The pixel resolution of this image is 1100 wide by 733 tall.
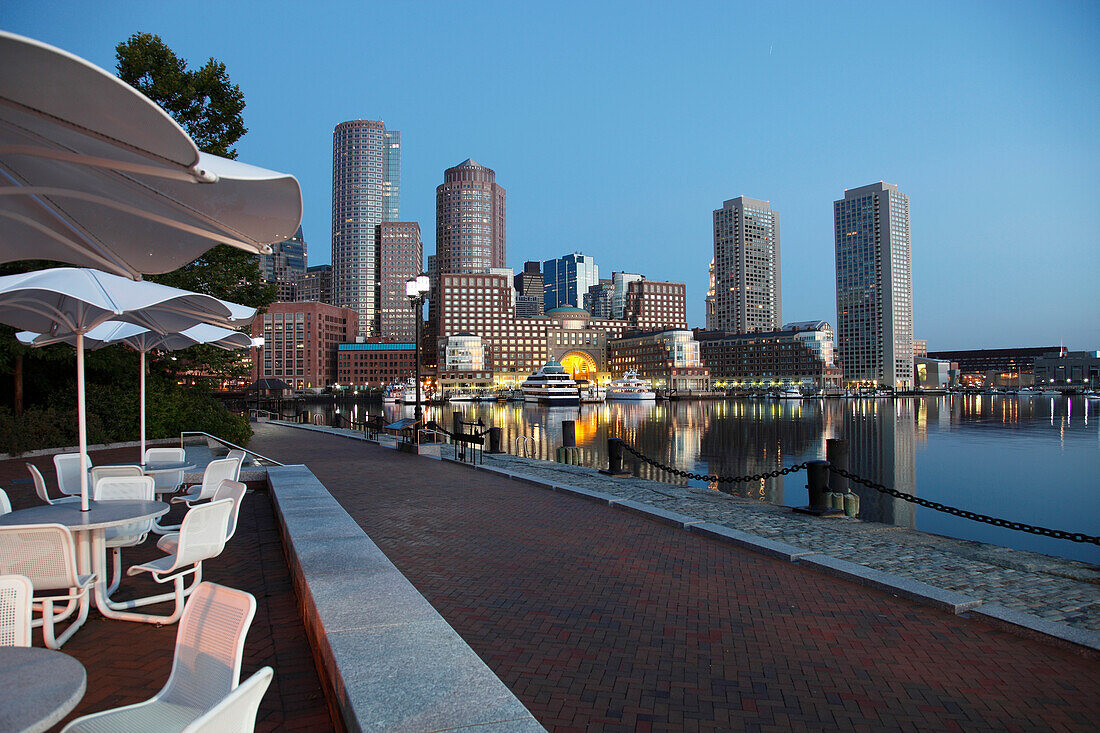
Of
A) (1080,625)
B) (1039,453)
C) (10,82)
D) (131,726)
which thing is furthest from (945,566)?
(1039,453)

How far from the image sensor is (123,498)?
6.72 m

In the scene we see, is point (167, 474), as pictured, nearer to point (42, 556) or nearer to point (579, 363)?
point (42, 556)

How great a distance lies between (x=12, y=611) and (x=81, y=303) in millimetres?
3829

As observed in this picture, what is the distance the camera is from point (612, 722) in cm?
384

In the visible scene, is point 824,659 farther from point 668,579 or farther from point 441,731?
point 441,731

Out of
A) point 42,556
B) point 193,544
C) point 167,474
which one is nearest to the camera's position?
point 42,556

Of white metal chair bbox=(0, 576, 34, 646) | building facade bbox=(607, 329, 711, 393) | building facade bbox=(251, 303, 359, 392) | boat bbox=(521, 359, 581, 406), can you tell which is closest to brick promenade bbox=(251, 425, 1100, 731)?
white metal chair bbox=(0, 576, 34, 646)

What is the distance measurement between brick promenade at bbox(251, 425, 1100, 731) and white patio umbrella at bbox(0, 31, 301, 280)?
3.53 meters

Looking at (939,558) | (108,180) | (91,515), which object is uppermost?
(108,180)

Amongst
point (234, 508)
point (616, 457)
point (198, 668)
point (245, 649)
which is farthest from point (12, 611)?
point (616, 457)

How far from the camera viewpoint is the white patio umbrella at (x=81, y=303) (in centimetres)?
546

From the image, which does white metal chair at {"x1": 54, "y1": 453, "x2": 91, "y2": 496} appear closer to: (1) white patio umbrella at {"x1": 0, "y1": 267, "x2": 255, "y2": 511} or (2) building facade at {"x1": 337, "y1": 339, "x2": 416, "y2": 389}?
(1) white patio umbrella at {"x1": 0, "y1": 267, "x2": 255, "y2": 511}

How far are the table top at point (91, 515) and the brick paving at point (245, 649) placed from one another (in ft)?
2.85

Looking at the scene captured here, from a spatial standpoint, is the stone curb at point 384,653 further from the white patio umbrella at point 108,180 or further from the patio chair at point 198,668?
the white patio umbrella at point 108,180
